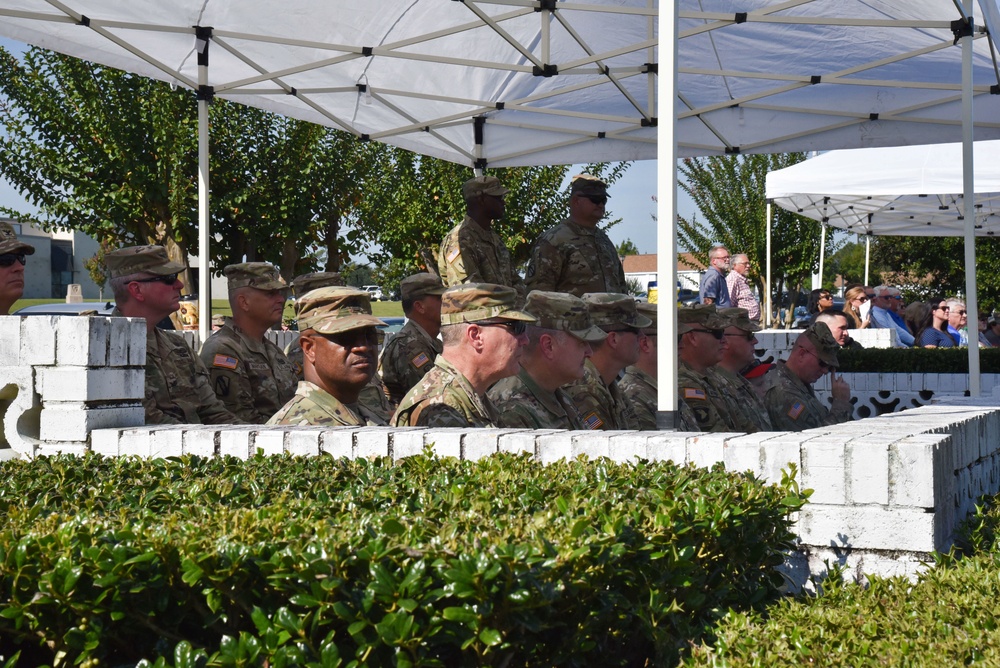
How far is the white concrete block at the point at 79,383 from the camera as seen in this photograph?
4414 millimetres

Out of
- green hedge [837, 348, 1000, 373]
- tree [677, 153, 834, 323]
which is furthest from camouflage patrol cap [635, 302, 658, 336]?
tree [677, 153, 834, 323]

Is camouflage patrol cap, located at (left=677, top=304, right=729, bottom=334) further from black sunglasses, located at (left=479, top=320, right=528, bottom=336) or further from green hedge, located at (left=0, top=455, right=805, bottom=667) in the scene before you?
green hedge, located at (left=0, top=455, right=805, bottom=667)

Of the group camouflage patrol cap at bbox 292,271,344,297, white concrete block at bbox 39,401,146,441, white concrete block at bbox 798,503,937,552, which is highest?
camouflage patrol cap at bbox 292,271,344,297

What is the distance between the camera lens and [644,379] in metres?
7.21

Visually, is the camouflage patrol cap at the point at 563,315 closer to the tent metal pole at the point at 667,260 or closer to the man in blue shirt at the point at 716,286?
the tent metal pole at the point at 667,260

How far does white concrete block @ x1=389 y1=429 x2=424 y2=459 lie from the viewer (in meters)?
4.11

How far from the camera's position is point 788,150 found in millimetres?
11195

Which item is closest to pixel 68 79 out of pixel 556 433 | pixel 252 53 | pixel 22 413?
pixel 252 53

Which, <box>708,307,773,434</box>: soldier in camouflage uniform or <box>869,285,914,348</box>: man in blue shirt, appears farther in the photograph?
<box>869,285,914,348</box>: man in blue shirt

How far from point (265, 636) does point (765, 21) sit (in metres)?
7.08

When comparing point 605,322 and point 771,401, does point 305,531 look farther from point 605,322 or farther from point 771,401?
point 771,401

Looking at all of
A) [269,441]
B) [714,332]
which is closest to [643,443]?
[269,441]

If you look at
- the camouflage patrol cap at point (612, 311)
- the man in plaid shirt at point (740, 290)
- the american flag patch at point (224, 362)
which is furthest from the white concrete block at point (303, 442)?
the man in plaid shirt at point (740, 290)

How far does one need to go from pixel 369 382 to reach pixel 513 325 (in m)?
1.76
